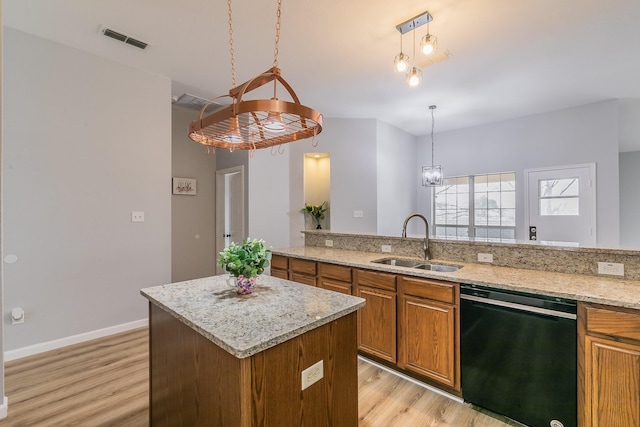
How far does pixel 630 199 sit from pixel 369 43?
7.55 meters

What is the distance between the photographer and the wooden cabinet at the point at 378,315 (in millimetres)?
2379

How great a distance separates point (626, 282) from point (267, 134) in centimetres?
244

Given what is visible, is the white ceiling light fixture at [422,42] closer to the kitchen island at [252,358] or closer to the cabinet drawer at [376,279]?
the cabinet drawer at [376,279]

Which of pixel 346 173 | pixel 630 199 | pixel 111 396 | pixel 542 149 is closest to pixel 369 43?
pixel 346 173

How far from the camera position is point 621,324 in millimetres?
1502

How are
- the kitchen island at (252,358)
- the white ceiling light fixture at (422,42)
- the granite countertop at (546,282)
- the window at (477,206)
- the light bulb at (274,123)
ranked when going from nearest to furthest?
the kitchen island at (252,358) < the light bulb at (274,123) < the granite countertop at (546,282) < the white ceiling light fixture at (422,42) < the window at (477,206)

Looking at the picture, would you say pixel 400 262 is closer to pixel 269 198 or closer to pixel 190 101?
pixel 269 198

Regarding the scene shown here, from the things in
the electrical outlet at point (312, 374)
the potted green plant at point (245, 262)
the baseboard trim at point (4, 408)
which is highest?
the potted green plant at point (245, 262)

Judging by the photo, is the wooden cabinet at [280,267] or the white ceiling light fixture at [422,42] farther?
the wooden cabinet at [280,267]

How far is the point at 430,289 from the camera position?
7.07 feet

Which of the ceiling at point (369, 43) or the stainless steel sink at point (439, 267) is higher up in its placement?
the ceiling at point (369, 43)

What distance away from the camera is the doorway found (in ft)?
16.5

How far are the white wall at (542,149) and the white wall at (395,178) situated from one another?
13.0 inches

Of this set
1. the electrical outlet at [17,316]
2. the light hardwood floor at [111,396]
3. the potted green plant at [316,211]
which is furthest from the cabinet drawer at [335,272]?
the electrical outlet at [17,316]
